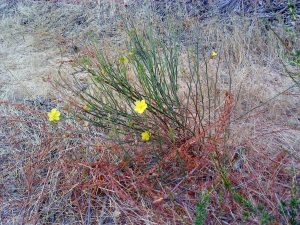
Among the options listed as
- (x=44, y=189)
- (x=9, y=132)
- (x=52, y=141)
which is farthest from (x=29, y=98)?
(x=44, y=189)

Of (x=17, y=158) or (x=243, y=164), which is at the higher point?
(x=17, y=158)

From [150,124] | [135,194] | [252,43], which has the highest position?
[150,124]

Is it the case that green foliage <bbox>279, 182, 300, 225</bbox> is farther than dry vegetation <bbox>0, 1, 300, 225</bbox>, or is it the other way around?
dry vegetation <bbox>0, 1, 300, 225</bbox>

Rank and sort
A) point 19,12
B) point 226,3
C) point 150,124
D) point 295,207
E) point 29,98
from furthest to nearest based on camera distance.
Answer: point 19,12 → point 226,3 → point 29,98 → point 150,124 → point 295,207

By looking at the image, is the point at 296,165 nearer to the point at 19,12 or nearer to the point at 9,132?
the point at 9,132

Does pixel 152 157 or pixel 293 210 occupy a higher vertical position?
pixel 293 210

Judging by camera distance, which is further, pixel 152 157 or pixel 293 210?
pixel 152 157

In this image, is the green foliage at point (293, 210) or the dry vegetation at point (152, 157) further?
the dry vegetation at point (152, 157)

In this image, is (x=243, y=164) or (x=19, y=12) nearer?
(x=243, y=164)

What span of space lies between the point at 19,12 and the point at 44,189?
166 inches

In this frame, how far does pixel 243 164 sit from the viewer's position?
7.64 feet

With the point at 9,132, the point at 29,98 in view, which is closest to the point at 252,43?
the point at 29,98

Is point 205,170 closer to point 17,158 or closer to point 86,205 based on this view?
point 86,205

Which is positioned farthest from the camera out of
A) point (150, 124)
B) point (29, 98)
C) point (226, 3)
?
point (226, 3)
